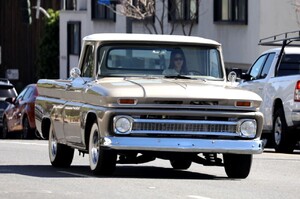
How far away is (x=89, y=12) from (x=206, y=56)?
3556cm

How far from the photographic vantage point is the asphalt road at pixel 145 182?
12.6 metres

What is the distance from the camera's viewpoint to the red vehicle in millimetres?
31000

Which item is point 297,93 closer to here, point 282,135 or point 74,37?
point 282,135

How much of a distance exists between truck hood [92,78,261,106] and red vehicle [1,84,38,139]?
637 inches

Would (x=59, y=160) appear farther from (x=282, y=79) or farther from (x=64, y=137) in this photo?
(x=282, y=79)

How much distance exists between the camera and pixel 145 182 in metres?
14.0

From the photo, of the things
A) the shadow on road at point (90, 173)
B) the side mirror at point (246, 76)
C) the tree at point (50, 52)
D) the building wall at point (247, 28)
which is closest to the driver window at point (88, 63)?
the shadow on road at point (90, 173)

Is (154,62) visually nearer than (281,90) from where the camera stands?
Yes

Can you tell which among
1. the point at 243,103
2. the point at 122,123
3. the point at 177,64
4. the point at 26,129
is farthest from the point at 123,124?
the point at 26,129

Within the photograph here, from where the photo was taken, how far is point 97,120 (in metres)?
14.5

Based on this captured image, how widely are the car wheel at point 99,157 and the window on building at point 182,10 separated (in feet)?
86.9

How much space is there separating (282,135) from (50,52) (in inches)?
1462

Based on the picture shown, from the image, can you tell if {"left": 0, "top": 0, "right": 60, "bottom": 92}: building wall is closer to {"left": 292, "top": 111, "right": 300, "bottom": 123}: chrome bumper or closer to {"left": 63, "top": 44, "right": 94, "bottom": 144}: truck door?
{"left": 292, "top": 111, "right": 300, "bottom": 123}: chrome bumper

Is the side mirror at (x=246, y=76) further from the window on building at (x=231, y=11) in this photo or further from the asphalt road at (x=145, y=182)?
the window on building at (x=231, y=11)
